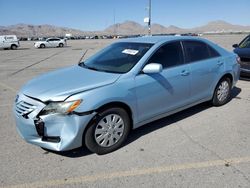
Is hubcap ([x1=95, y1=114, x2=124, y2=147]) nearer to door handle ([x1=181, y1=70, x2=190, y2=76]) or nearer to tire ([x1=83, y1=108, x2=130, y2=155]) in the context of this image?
tire ([x1=83, y1=108, x2=130, y2=155])

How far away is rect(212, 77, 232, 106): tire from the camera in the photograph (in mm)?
5273

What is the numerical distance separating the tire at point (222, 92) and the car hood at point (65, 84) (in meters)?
2.72

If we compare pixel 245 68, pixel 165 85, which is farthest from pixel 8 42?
pixel 165 85

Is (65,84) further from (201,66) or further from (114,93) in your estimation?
(201,66)

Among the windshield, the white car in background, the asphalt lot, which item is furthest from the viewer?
the white car in background

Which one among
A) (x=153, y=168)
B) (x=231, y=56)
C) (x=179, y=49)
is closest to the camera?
(x=153, y=168)

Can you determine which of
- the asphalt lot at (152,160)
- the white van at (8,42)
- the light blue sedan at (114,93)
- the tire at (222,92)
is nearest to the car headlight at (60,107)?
the light blue sedan at (114,93)

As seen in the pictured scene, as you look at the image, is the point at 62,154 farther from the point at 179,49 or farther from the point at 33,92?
the point at 179,49

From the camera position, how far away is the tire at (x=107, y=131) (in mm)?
3322

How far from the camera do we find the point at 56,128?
3.12m

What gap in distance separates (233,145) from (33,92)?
307 cm

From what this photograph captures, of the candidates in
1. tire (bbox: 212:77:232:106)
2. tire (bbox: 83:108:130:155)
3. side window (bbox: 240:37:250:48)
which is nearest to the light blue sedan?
tire (bbox: 83:108:130:155)

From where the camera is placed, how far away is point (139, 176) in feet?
9.74

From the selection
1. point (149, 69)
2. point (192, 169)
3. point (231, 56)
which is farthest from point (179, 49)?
point (192, 169)
